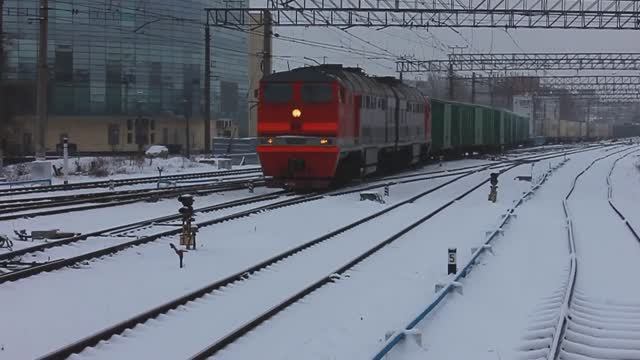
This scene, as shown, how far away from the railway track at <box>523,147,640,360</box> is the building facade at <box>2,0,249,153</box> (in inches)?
2418

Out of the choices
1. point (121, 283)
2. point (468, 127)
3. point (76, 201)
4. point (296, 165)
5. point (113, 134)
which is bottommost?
point (121, 283)

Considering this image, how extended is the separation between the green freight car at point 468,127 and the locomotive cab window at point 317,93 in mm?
17774

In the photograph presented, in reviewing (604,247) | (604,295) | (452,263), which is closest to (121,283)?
(452,263)

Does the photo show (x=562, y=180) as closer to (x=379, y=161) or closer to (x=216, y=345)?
(x=379, y=161)

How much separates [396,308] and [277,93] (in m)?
14.7

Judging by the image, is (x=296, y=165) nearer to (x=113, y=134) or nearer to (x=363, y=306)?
(x=363, y=306)

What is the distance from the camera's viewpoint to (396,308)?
959 cm

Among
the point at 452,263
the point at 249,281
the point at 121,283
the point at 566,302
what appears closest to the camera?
the point at 566,302

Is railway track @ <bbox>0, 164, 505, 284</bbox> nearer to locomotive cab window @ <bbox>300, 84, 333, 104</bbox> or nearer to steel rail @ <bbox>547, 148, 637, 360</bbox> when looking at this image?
locomotive cab window @ <bbox>300, 84, 333, 104</bbox>

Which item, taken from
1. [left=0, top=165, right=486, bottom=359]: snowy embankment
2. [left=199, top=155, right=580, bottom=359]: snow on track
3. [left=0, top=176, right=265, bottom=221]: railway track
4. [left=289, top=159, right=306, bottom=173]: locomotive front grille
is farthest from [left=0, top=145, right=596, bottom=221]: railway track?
[left=199, top=155, right=580, bottom=359]: snow on track

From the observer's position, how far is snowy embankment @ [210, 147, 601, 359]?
25.7 ft

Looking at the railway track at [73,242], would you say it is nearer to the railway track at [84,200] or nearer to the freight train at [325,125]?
the railway track at [84,200]

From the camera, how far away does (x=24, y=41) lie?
71.9 metres

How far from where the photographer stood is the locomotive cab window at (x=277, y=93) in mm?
23453
